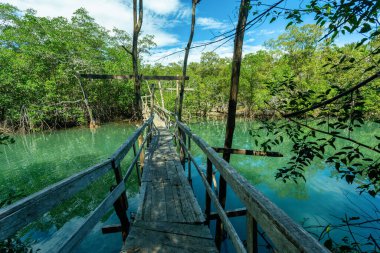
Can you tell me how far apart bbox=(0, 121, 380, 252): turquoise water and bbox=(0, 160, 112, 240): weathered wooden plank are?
2.55 meters

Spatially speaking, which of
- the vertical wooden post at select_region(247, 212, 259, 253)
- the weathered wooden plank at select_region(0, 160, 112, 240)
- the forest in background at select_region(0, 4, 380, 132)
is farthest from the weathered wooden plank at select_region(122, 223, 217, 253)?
the forest in background at select_region(0, 4, 380, 132)

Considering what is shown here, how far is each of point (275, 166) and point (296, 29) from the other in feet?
74.8

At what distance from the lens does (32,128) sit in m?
18.1

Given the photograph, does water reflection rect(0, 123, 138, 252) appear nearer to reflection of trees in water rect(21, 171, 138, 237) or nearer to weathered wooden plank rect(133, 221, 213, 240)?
reflection of trees in water rect(21, 171, 138, 237)

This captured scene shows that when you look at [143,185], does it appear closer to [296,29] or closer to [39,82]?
[39,82]

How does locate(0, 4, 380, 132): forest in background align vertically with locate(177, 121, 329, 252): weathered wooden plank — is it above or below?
above

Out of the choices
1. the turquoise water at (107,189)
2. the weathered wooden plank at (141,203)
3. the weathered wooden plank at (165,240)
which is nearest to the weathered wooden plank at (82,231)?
the weathered wooden plank at (165,240)

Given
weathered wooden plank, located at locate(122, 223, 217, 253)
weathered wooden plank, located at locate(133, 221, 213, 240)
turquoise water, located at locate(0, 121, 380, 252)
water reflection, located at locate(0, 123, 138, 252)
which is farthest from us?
water reflection, located at locate(0, 123, 138, 252)

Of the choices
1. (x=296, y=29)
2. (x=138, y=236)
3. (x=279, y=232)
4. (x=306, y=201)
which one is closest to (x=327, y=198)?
(x=306, y=201)

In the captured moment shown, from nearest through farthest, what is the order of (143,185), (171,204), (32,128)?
(171,204) < (143,185) < (32,128)

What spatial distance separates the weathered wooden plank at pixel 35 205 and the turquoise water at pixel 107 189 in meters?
2.55

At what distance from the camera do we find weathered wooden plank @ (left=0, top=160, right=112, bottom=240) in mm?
857

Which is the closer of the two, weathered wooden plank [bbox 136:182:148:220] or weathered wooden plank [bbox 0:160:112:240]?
weathered wooden plank [bbox 0:160:112:240]

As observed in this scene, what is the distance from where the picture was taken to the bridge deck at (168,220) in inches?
81.7
